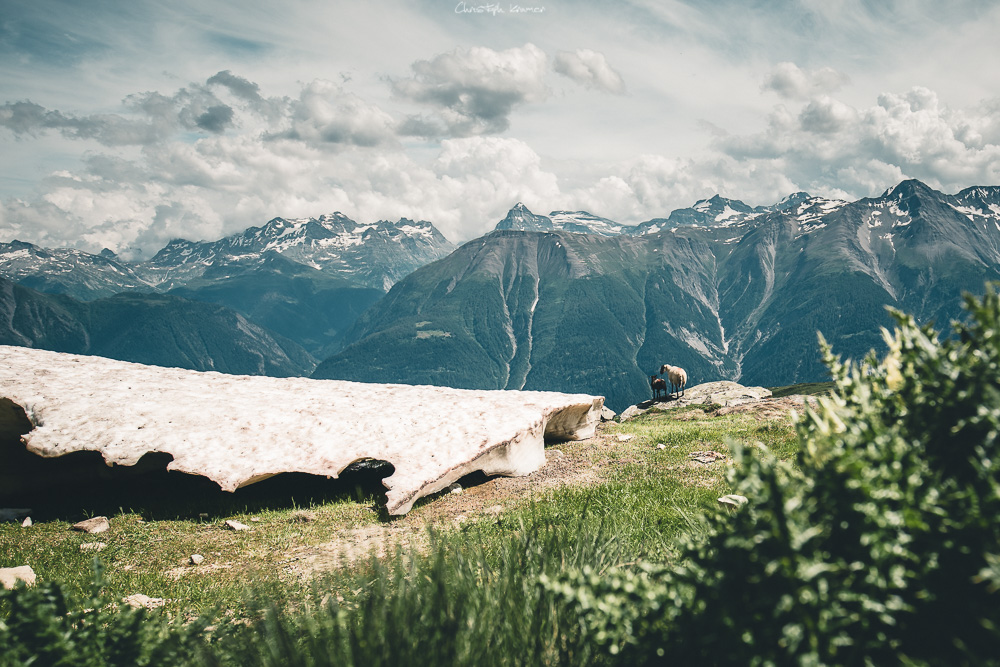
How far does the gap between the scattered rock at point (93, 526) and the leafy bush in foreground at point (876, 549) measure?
1135 centimetres

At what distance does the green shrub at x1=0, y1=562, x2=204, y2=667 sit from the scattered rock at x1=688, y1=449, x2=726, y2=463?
11.5 metres

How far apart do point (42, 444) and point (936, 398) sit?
14.3 metres

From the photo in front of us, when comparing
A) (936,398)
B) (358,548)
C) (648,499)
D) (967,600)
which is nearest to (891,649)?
(967,600)

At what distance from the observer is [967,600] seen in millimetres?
A: 2480

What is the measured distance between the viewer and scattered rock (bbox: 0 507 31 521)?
11406 mm

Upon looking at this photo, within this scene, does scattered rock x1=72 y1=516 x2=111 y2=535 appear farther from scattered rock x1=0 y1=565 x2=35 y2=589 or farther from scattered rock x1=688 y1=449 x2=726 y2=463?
scattered rock x1=688 y1=449 x2=726 y2=463

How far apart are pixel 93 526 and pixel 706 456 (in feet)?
43.1

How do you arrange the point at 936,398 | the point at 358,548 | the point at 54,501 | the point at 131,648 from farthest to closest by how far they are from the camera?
the point at 54,501 → the point at 358,548 → the point at 131,648 → the point at 936,398

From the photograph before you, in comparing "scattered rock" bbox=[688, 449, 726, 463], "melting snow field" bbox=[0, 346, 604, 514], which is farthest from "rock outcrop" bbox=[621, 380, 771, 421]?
"melting snow field" bbox=[0, 346, 604, 514]

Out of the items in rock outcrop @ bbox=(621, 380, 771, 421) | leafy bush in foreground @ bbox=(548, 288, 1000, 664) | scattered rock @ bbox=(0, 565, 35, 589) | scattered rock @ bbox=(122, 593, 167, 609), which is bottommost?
rock outcrop @ bbox=(621, 380, 771, 421)

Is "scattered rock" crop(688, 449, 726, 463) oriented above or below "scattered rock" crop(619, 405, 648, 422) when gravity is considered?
above

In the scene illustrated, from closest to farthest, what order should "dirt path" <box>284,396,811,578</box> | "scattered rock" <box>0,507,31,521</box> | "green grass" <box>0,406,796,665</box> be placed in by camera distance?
"green grass" <box>0,406,796,665</box>, "dirt path" <box>284,396,811,578</box>, "scattered rock" <box>0,507,31,521</box>

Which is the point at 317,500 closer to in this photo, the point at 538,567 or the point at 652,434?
the point at 538,567

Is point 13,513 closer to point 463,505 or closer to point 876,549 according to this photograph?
point 463,505
